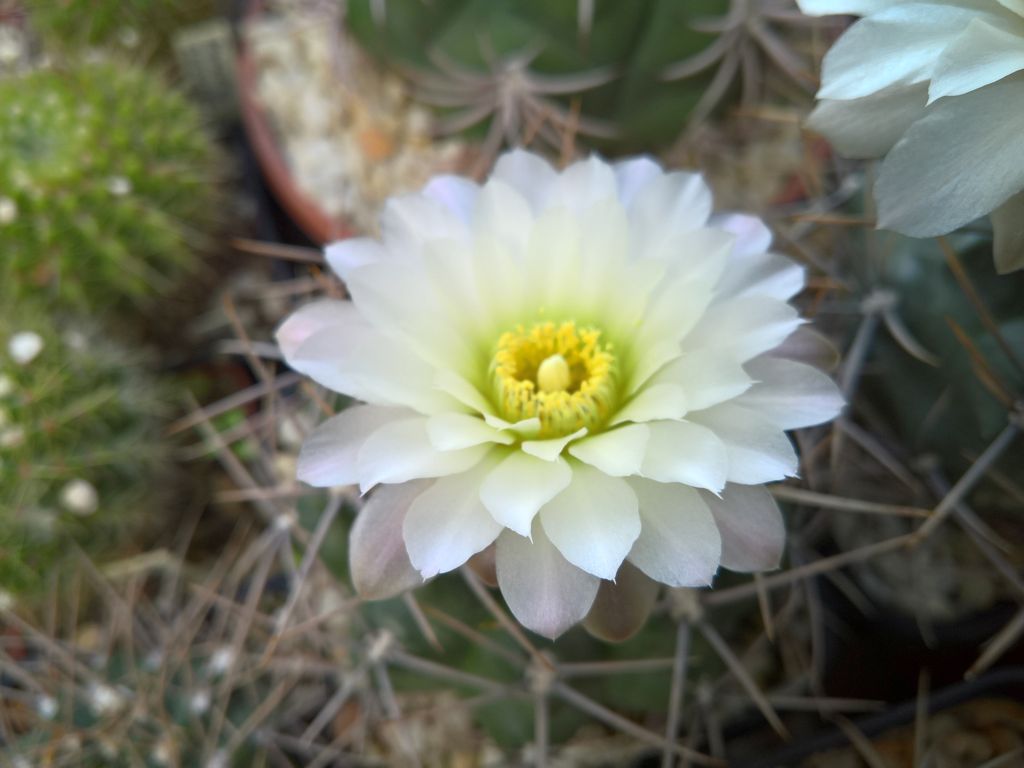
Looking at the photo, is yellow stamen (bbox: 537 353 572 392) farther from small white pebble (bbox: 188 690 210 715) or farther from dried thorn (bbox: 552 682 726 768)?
small white pebble (bbox: 188 690 210 715)

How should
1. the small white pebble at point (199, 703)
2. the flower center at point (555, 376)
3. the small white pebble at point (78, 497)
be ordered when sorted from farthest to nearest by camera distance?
the small white pebble at point (78, 497) < the small white pebble at point (199, 703) < the flower center at point (555, 376)

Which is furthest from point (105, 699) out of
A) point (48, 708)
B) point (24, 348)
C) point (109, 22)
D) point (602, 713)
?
point (109, 22)

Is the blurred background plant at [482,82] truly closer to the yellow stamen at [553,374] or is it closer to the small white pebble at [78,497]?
the yellow stamen at [553,374]

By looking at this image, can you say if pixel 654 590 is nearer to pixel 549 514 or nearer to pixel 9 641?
pixel 549 514

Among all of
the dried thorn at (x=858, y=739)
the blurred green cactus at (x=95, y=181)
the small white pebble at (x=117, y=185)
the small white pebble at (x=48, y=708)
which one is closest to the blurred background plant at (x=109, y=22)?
the blurred green cactus at (x=95, y=181)

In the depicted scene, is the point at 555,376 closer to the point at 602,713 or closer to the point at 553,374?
the point at 553,374

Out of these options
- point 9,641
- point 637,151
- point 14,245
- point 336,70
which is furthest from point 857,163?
point 9,641

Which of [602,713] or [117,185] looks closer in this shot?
[602,713]
